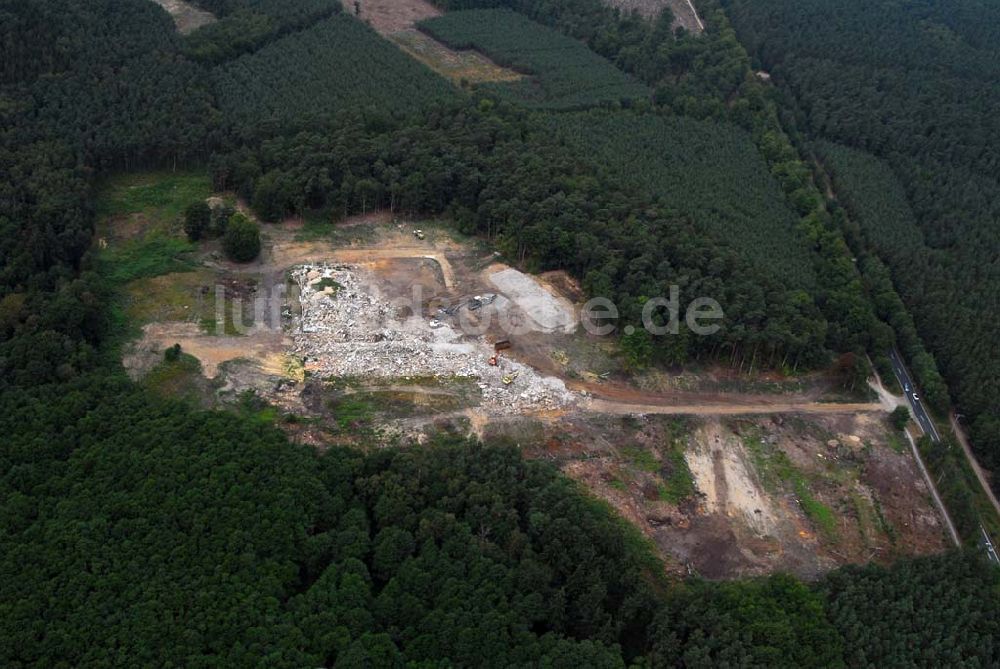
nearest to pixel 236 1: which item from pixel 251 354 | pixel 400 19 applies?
pixel 400 19

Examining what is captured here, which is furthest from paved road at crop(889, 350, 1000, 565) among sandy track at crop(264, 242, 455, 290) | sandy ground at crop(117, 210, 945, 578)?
sandy track at crop(264, 242, 455, 290)

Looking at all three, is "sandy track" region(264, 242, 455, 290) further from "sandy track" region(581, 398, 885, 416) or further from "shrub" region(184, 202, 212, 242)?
"sandy track" region(581, 398, 885, 416)

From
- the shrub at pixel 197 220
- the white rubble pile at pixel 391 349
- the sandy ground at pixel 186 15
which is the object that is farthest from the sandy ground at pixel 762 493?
the sandy ground at pixel 186 15

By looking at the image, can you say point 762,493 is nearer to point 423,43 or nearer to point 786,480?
point 786,480

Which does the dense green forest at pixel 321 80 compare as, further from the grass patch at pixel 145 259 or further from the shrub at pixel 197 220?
the grass patch at pixel 145 259

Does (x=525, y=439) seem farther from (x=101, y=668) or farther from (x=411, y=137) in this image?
(x=411, y=137)

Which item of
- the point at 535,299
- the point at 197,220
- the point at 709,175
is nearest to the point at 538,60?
the point at 709,175

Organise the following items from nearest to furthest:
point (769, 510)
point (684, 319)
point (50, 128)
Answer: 1. point (769, 510)
2. point (684, 319)
3. point (50, 128)
